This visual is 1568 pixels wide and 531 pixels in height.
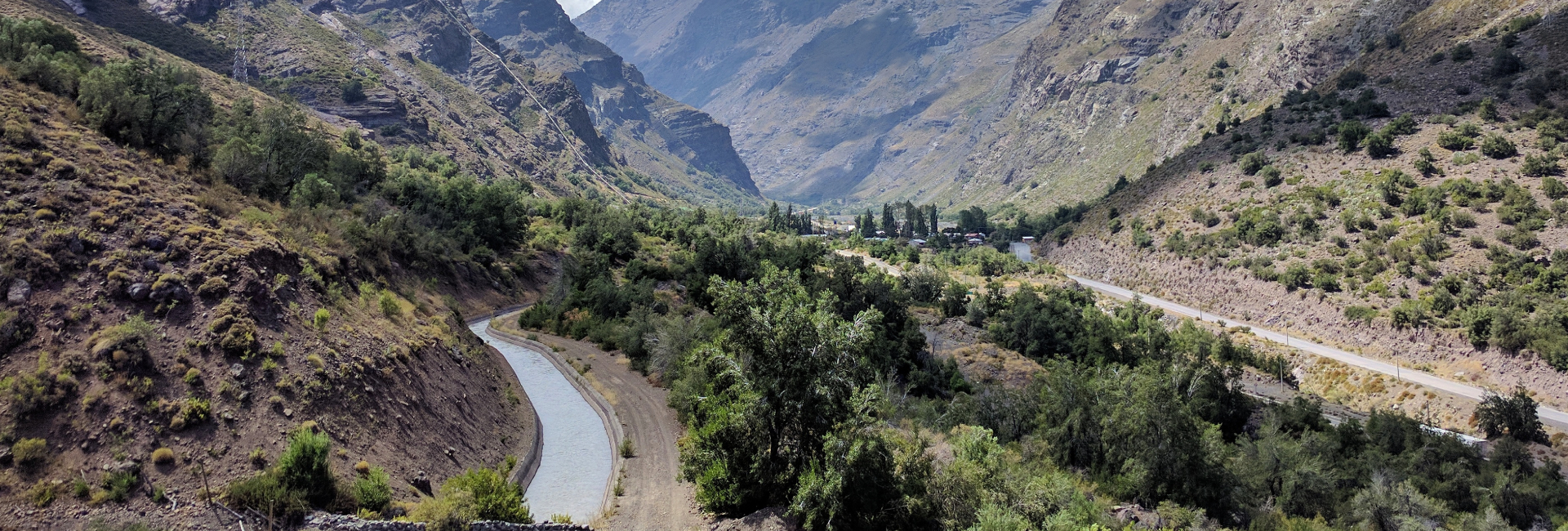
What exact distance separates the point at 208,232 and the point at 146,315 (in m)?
4.32

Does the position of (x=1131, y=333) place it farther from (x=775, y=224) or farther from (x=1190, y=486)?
(x=775, y=224)

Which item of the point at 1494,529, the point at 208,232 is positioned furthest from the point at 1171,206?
the point at 208,232

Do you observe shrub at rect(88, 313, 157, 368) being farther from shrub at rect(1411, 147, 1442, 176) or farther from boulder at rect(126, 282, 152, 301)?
shrub at rect(1411, 147, 1442, 176)

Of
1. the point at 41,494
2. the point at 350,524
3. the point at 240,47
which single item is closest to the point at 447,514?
the point at 350,524

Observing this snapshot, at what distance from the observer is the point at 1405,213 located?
6338 cm

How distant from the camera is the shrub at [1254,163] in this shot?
3272 inches

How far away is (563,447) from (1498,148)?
81.4 meters

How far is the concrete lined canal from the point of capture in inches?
1029

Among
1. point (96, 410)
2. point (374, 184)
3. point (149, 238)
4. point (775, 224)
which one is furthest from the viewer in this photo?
point (775, 224)

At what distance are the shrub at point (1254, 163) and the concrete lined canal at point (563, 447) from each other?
271 feet

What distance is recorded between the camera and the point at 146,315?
755 inches

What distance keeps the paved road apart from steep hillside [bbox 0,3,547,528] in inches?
2336

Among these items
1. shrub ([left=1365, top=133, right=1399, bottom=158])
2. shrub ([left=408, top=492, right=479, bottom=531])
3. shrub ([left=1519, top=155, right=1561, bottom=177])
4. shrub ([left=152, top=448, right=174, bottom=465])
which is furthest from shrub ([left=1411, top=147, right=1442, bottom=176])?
shrub ([left=152, top=448, right=174, bottom=465])

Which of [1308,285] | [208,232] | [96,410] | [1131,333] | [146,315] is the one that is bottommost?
[1131,333]
